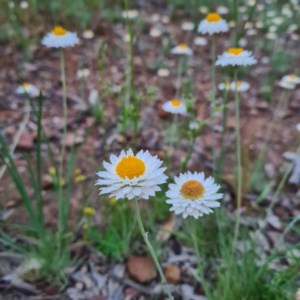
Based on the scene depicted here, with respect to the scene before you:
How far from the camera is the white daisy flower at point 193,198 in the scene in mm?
1149

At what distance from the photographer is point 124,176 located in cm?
109

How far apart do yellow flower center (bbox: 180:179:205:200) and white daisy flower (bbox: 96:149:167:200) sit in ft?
0.37

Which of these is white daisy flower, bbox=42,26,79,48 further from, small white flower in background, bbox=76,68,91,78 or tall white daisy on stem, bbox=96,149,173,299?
tall white daisy on stem, bbox=96,149,173,299

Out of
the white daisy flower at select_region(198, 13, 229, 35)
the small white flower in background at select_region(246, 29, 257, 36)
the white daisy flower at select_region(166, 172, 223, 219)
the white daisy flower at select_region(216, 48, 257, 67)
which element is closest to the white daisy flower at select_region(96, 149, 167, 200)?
the white daisy flower at select_region(166, 172, 223, 219)

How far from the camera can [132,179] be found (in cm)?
109

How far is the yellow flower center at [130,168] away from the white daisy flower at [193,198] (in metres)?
0.13

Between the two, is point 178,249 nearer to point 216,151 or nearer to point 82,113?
point 216,151

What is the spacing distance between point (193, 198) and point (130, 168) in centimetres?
21

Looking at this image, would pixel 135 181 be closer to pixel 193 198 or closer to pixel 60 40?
pixel 193 198

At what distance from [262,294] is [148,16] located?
3.81m

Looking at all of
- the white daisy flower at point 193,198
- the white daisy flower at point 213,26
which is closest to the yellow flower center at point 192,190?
the white daisy flower at point 193,198

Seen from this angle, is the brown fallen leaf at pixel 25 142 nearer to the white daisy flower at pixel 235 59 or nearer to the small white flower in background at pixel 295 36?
the white daisy flower at pixel 235 59

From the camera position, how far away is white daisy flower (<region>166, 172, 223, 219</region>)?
1149mm

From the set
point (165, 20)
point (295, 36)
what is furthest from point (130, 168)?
point (295, 36)
